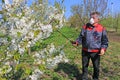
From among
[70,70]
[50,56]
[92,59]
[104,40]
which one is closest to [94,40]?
[104,40]

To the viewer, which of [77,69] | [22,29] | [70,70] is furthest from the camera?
[77,69]

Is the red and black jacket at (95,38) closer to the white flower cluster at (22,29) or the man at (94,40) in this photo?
→ the man at (94,40)

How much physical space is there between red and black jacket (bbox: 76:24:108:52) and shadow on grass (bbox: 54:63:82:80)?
3.59 feet

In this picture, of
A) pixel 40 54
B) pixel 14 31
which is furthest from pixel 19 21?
pixel 40 54

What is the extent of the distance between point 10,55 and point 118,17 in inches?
1482

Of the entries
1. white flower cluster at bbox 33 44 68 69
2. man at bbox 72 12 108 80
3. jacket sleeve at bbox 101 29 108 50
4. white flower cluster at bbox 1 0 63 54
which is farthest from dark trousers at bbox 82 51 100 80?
white flower cluster at bbox 1 0 63 54

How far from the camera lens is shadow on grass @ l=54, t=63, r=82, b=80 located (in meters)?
8.59

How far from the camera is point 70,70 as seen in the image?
361 inches

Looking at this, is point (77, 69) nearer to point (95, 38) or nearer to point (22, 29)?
point (95, 38)

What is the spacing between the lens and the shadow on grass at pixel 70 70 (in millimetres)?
8586

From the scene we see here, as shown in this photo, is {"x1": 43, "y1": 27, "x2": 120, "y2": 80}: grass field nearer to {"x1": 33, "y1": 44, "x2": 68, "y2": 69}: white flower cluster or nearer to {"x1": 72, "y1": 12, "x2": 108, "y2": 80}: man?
{"x1": 72, "y1": 12, "x2": 108, "y2": 80}: man

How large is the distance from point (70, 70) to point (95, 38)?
5.90 feet

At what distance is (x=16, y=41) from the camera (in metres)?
4.16

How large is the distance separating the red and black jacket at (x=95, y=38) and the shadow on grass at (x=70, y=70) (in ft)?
3.59
